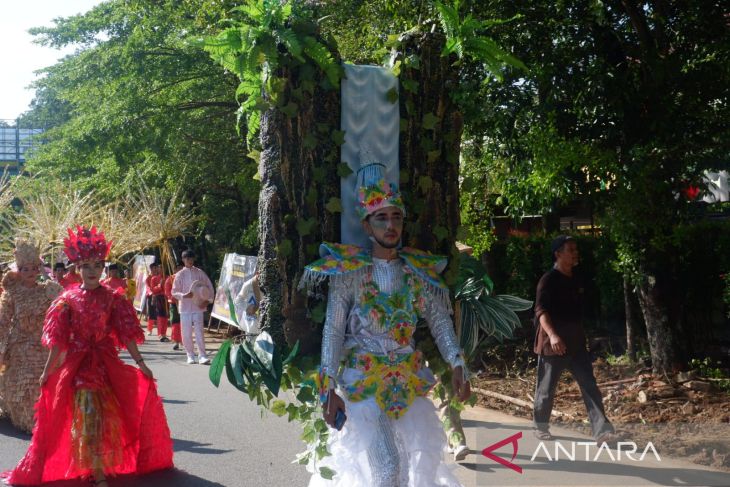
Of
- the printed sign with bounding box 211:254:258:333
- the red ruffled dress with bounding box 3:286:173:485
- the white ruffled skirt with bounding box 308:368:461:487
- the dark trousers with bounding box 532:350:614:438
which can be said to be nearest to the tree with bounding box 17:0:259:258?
the printed sign with bounding box 211:254:258:333

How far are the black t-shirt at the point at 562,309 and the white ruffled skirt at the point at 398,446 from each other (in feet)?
9.46

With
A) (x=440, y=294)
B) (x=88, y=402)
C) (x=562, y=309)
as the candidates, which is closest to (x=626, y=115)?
(x=562, y=309)

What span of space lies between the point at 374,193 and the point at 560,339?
10.8 feet

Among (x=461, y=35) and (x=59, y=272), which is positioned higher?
(x=461, y=35)

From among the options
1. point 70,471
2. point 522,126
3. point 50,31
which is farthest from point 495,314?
point 50,31

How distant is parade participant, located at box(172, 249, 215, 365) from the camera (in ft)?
47.1

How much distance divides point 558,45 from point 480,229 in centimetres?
309

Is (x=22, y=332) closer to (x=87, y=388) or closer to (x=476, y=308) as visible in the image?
(x=87, y=388)

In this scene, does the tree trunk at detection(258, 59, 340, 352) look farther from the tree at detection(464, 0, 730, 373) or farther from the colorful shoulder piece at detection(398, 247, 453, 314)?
the tree at detection(464, 0, 730, 373)

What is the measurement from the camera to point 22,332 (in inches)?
345

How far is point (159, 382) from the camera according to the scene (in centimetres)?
1230

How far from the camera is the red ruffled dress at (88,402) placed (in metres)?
6.62

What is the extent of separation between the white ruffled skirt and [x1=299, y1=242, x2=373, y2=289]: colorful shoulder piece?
66cm

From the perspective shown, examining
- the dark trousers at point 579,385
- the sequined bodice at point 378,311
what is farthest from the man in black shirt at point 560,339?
the sequined bodice at point 378,311
